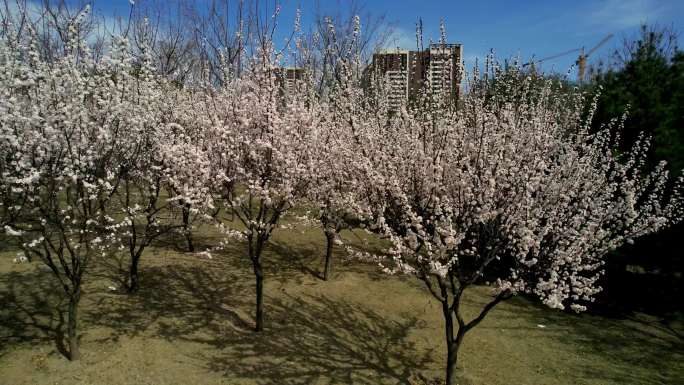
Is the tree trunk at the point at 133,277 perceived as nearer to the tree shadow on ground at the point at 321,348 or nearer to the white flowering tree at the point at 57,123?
the white flowering tree at the point at 57,123

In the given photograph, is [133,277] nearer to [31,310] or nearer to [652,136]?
[31,310]

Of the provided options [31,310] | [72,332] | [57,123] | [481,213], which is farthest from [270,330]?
[57,123]

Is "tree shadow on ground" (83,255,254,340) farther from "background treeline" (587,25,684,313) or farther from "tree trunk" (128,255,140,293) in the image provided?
"background treeline" (587,25,684,313)

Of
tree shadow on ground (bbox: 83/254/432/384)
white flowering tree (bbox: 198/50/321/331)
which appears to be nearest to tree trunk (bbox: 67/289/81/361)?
tree shadow on ground (bbox: 83/254/432/384)

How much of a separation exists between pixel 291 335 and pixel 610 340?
21.4 feet

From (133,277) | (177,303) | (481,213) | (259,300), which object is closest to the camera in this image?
(481,213)

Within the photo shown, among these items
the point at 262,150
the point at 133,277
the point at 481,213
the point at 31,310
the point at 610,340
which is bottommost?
the point at 610,340

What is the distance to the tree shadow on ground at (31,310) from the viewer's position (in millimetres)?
7121

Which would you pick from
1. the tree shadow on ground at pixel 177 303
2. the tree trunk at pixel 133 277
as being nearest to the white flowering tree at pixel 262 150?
the tree shadow on ground at pixel 177 303

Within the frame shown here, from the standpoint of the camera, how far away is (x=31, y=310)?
7969 millimetres

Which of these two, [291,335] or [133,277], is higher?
[133,277]

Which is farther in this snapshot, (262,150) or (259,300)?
(259,300)

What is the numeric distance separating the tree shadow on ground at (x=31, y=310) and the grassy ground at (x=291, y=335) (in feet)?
0.10

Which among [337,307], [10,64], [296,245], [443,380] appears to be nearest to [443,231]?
[443,380]
